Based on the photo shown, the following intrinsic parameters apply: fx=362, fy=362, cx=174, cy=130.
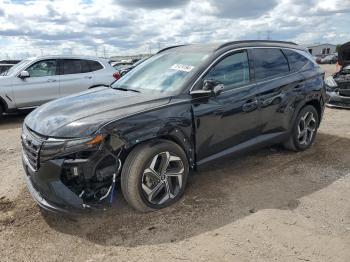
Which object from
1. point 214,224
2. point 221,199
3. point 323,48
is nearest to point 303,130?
point 221,199

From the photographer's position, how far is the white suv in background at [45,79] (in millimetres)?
9367

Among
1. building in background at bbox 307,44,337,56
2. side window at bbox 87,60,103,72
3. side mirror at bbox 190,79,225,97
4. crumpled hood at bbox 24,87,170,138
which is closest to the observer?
crumpled hood at bbox 24,87,170,138

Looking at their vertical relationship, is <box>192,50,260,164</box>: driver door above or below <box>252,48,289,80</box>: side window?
below

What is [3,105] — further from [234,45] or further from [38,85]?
[234,45]

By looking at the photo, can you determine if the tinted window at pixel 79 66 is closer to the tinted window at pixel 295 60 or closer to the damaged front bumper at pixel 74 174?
the tinted window at pixel 295 60

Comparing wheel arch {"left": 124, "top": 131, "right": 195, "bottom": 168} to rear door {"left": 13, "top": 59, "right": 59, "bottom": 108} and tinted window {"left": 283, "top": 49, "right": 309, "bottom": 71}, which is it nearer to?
tinted window {"left": 283, "top": 49, "right": 309, "bottom": 71}

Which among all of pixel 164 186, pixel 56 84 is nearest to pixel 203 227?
pixel 164 186

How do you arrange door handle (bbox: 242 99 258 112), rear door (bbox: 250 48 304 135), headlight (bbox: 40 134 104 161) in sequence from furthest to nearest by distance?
rear door (bbox: 250 48 304 135) < door handle (bbox: 242 99 258 112) < headlight (bbox: 40 134 104 161)

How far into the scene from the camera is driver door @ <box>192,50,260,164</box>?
418 cm

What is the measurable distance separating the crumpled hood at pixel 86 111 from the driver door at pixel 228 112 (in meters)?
0.55

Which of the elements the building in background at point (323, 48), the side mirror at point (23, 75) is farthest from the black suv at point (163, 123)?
the building in background at point (323, 48)

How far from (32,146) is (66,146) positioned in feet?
1.52

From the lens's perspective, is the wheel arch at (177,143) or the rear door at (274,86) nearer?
the wheel arch at (177,143)

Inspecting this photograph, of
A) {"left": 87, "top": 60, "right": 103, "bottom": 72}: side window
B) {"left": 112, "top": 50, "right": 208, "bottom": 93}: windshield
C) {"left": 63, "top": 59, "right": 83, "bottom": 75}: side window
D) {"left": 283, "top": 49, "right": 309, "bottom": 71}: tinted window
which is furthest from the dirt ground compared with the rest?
{"left": 87, "top": 60, "right": 103, "bottom": 72}: side window
